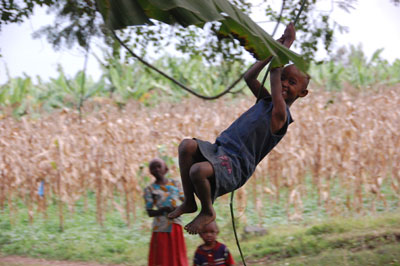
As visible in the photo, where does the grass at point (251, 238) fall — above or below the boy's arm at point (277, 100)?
below

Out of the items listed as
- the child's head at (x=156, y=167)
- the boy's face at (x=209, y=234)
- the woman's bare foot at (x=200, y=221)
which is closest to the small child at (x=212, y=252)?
the boy's face at (x=209, y=234)

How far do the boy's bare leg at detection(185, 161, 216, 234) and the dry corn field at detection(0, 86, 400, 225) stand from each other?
218 inches

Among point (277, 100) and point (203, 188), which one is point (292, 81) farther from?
point (203, 188)

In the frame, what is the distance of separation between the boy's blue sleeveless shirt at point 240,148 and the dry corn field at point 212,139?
216 inches

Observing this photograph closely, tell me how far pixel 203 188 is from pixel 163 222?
3155 mm

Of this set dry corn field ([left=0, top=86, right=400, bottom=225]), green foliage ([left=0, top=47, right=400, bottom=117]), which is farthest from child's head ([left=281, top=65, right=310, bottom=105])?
green foliage ([left=0, top=47, right=400, bottom=117])

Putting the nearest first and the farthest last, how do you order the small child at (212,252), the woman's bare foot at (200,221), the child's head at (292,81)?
the woman's bare foot at (200,221) < the child's head at (292,81) < the small child at (212,252)

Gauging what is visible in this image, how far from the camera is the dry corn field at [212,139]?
8.44 m

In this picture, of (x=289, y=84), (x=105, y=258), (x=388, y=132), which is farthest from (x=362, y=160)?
(x=289, y=84)

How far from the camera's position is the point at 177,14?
2.47 metres

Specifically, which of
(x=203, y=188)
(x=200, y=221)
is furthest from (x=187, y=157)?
(x=200, y=221)

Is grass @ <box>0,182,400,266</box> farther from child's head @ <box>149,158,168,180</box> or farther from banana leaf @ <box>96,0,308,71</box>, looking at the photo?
banana leaf @ <box>96,0,308,71</box>

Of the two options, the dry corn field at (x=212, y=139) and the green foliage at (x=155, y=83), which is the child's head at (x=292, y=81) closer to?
the dry corn field at (x=212, y=139)

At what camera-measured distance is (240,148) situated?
271 centimetres
